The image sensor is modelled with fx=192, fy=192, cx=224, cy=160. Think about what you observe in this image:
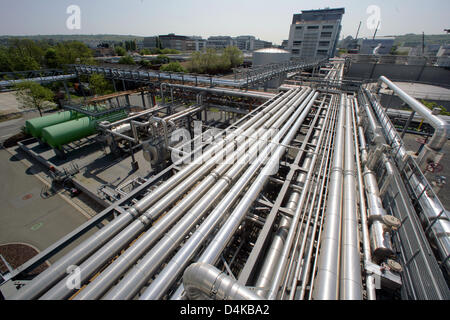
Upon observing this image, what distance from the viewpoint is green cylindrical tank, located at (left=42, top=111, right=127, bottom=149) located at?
16.1m

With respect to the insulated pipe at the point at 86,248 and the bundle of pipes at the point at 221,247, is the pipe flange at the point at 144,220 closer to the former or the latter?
the bundle of pipes at the point at 221,247

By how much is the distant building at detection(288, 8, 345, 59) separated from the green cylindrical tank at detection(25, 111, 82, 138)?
220ft

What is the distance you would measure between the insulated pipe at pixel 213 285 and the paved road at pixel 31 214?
1116 centimetres

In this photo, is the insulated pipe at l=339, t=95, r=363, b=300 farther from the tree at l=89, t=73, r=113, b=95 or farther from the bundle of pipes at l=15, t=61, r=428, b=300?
the tree at l=89, t=73, r=113, b=95

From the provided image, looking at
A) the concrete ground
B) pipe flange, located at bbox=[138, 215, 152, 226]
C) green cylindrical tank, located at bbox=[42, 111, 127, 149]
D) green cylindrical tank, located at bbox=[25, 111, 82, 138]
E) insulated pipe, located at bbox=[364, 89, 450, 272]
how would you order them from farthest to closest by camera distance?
green cylindrical tank, located at bbox=[25, 111, 82, 138], green cylindrical tank, located at bbox=[42, 111, 127, 149], the concrete ground, pipe flange, located at bbox=[138, 215, 152, 226], insulated pipe, located at bbox=[364, 89, 450, 272]

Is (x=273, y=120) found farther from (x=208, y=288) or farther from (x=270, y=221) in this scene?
(x=208, y=288)

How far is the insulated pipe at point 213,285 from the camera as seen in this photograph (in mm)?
3133

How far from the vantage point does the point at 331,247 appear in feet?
14.3

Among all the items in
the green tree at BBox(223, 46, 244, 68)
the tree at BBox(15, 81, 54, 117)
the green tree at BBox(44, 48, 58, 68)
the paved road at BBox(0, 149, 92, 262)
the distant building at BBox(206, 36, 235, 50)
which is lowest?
the paved road at BBox(0, 149, 92, 262)

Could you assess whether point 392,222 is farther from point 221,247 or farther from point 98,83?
point 98,83

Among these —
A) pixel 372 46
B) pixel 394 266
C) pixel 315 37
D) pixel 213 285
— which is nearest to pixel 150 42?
pixel 315 37

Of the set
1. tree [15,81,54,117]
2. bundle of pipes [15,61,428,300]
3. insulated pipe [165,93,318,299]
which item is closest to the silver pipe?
bundle of pipes [15,61,428,300]

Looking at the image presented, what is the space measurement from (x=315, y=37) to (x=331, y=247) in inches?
3295

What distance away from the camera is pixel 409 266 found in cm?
427
